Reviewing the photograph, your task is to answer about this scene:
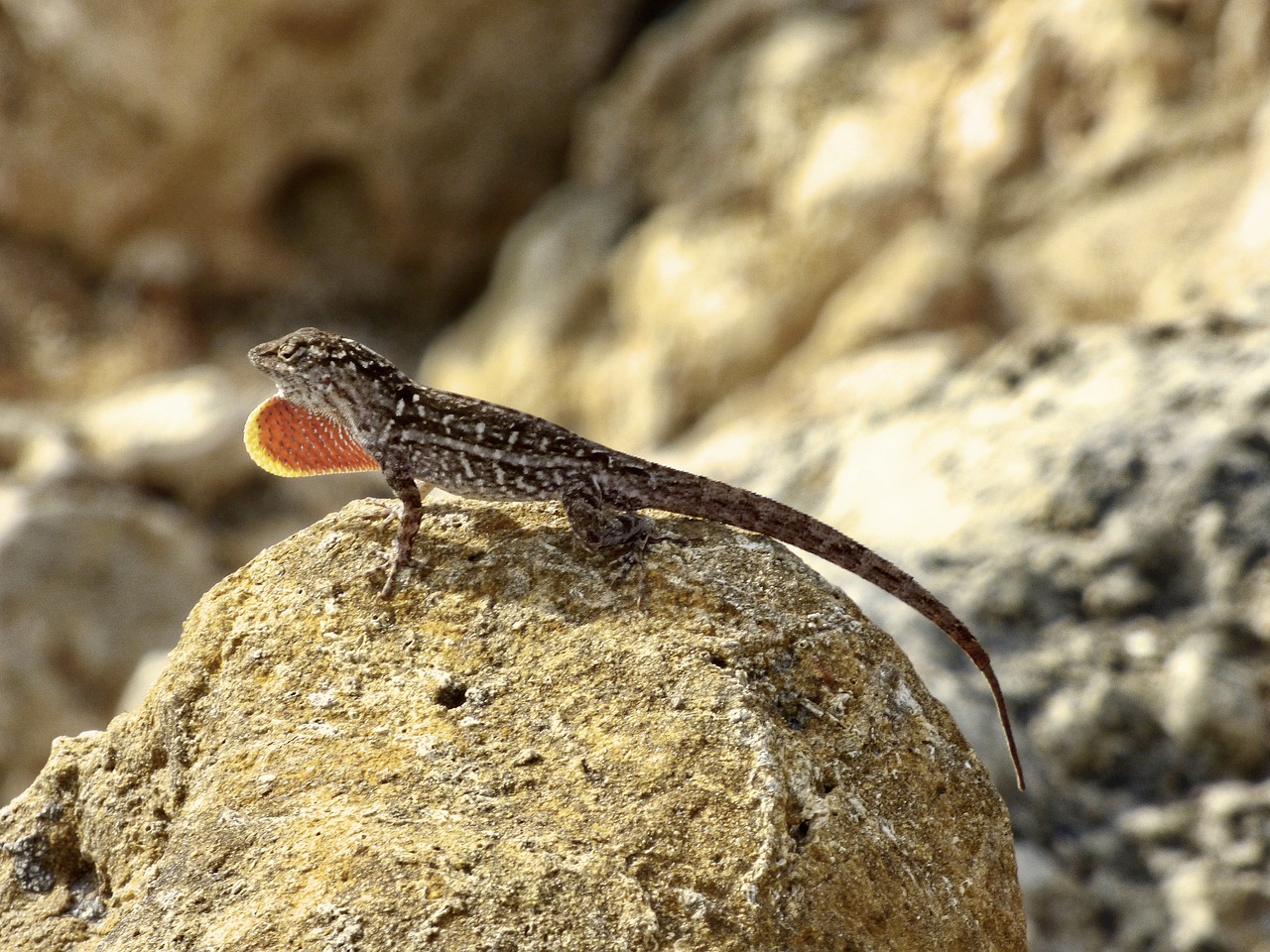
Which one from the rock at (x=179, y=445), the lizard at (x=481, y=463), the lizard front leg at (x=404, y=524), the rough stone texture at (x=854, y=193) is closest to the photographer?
the lizard front leg at (x=404, y=524)

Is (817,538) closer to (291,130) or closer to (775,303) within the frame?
(775,303)

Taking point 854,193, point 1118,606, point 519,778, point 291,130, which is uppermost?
point 291,130

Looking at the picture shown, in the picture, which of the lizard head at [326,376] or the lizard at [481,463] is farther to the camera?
the lizard head at [326,376]

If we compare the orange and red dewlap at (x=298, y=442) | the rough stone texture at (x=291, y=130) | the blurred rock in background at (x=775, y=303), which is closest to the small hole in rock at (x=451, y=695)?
the orange and red dewlap at (x=298, y=442)

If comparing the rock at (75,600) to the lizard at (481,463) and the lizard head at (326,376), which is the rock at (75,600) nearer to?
the lizard at (481,463)

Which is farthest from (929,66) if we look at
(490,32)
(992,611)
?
(992,611)

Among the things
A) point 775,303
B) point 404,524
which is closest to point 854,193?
point 775,303

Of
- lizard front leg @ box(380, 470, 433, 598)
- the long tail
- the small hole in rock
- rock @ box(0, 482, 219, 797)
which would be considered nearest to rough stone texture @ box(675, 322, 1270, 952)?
the long tail
